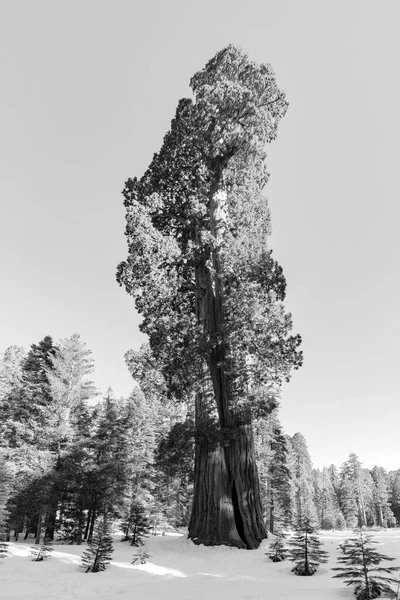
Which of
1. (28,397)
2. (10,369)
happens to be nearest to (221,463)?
(28,397)

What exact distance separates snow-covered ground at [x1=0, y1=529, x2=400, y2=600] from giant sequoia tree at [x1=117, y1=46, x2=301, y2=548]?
2.61 meters

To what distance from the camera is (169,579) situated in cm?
648

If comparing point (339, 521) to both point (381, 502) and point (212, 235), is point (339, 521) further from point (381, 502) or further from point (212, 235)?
point (212, 235)

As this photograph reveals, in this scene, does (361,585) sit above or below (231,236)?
below

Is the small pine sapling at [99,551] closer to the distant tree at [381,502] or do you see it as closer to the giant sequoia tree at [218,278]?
the giant sequoia tree at [218,278]

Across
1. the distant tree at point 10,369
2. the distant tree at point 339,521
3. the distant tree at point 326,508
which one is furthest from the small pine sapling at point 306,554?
the distant tree at point 339,521

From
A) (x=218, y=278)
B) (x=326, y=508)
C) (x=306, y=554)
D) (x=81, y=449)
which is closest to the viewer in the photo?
(x=306, y=554)

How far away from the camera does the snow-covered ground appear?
5.02 meters

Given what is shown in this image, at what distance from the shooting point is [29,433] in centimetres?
1923

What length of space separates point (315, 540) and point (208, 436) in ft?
17.0

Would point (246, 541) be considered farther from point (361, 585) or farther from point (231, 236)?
point (231, 236)

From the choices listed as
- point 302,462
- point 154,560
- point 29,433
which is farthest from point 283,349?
point 302,462

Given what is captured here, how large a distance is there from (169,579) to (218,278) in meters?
9.19

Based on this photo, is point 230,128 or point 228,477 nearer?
point 228,477
